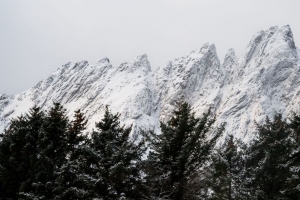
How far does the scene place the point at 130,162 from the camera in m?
15.1

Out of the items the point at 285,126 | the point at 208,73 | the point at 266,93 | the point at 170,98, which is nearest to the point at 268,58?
the point at 266,93

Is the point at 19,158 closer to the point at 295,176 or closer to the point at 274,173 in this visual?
the point at 274,173

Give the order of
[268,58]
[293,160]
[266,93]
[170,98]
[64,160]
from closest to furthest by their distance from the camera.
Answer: [64,160] < [293,160] < [266,93] < [268,58] < [170,98]

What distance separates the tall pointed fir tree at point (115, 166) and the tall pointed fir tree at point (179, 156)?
0.66 metres

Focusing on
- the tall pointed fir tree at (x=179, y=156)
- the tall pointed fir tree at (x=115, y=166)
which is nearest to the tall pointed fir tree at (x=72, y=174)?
the tall pointed fir tree at (x=115, y=166)

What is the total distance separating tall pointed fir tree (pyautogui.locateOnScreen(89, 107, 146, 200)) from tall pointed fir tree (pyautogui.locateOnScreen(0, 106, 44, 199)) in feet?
12.2

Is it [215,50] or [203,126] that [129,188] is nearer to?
[203,126]

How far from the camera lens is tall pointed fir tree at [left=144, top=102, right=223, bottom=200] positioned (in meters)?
14.3

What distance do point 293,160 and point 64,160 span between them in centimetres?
1283

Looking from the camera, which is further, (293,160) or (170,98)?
(170,98)

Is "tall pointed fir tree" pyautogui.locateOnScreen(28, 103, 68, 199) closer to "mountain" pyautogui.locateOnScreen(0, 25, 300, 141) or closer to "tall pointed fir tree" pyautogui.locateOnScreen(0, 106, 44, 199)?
"tall pointed fir tree" pyautogui.locateOnScreen(0, 106, 44, 199)

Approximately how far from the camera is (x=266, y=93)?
144 m

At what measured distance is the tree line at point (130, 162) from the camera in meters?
14.2

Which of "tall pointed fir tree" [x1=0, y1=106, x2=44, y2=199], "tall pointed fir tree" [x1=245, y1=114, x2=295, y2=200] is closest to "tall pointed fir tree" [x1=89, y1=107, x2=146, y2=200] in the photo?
"tall pointed fir tree" [x1=0, y1=106, x2=44, y2=199]
